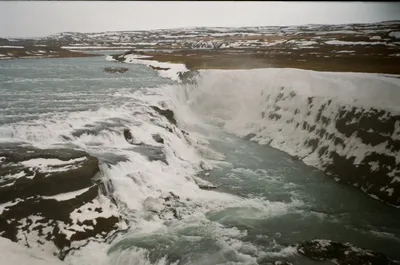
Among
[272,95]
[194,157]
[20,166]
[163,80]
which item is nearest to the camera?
[20,166]

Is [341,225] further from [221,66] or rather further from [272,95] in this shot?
[221,66]

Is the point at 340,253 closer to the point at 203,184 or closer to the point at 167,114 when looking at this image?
the point at 203,184

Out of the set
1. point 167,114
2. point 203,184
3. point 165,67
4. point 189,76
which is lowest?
point 203,184

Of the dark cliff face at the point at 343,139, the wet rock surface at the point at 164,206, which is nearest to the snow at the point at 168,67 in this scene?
the dark cliff face at the point at 343,139

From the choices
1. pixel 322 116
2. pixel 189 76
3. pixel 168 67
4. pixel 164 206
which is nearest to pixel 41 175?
pixel 164 206

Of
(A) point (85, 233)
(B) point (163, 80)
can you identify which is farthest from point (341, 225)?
(B) point (163, 80)

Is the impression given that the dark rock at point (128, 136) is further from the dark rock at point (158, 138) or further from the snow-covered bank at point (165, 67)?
the snow-covered bank at point (165, 67)
